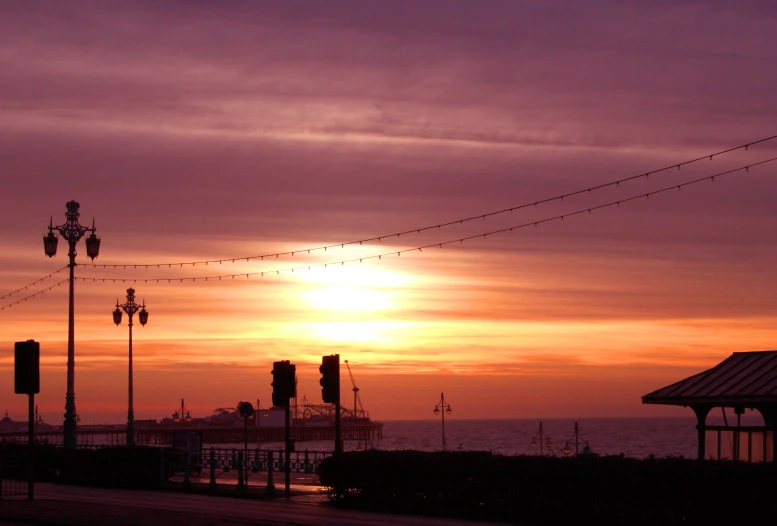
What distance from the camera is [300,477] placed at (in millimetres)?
37625

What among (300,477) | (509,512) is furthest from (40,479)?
(509,512)

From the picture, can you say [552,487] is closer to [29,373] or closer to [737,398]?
[737,398]

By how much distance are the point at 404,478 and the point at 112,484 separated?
12.4 meters

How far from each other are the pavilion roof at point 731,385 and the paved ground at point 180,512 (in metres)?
6.78

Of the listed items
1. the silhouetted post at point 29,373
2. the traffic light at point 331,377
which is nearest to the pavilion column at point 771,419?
the traffic light at point 331,377

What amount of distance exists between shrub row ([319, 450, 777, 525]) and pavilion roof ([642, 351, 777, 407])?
4096 mm

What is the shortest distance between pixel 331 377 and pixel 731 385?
10202 mm

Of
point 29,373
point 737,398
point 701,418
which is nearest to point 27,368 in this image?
point 29,373

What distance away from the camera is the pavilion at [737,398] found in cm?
2380

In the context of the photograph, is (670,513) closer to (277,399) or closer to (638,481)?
(638,481)

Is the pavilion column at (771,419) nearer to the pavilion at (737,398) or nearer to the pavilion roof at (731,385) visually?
the pavilion at (737,398)

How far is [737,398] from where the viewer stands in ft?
77.9

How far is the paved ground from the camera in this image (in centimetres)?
2125

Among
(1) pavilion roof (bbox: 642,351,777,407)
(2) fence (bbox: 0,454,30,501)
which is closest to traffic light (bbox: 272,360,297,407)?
(2) fence (bbox: 0,454,30,501)
